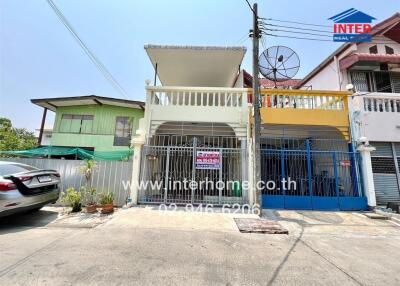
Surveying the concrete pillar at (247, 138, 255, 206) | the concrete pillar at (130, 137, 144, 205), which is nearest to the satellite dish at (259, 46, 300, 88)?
the concrete pillar at (247, 138, 255, 206)

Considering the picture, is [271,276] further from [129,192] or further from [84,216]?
[129,192]

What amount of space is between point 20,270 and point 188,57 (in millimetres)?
7952

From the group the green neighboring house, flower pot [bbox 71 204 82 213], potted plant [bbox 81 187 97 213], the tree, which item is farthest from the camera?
the tree

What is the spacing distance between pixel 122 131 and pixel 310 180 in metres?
11.2

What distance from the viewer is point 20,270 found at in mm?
2650

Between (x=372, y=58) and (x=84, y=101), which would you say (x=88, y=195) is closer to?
(x=84, y=101)

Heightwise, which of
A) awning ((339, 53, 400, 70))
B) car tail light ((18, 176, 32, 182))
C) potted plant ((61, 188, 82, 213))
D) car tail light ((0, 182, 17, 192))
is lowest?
potted plant ((61, 188, 82, 213))

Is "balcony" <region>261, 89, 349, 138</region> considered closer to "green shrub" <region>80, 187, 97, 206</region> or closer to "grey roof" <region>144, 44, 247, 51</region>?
"grey roof" <region>144, 44, 247, 51</region>

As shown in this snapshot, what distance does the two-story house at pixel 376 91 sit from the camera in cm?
721

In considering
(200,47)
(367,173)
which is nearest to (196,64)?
(200,47)

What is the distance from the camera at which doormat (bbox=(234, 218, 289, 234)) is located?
4555 mm

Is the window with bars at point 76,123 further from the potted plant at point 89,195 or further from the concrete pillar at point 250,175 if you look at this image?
the concrete pillar at point 250,175

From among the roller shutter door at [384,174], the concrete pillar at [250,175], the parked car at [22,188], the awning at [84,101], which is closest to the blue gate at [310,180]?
the concrete pillar at [250,175]

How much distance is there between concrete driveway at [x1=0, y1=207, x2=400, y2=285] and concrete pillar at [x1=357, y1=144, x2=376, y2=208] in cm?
131
